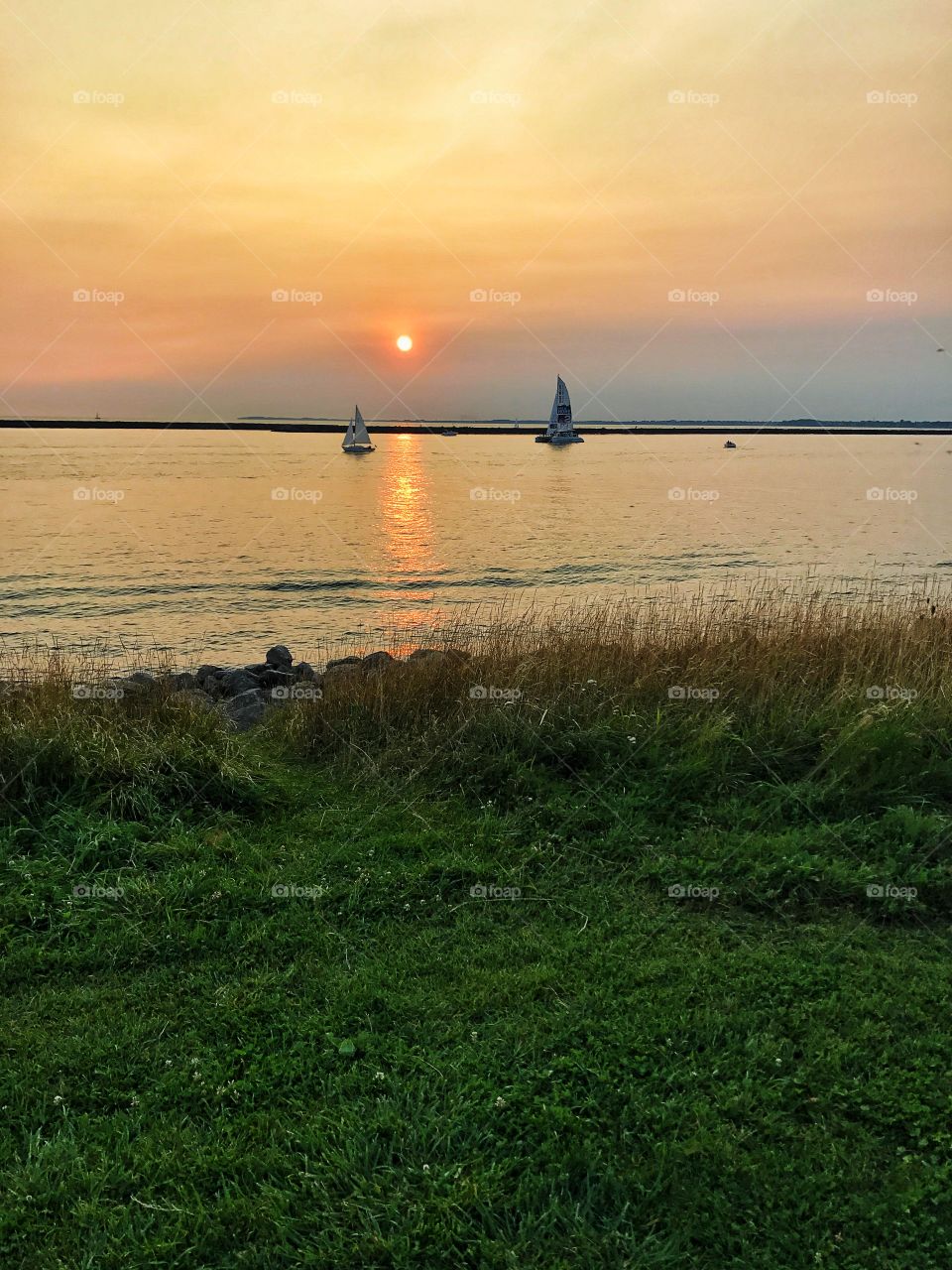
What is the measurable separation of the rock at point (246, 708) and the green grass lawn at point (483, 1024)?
4.05 metres

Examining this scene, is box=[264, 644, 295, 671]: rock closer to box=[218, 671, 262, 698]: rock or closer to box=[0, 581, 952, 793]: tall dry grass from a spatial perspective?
box=[218, 671, 262, 698]: rock

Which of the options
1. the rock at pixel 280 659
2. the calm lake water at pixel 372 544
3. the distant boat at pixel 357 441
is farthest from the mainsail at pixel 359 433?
the rock at pixel 280 659

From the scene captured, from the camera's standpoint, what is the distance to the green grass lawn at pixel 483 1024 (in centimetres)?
335

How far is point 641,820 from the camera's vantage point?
21.9 ft

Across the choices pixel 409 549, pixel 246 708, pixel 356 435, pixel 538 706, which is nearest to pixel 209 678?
pixel 246 708

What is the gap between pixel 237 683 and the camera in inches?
572

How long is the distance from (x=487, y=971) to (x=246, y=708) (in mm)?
7878

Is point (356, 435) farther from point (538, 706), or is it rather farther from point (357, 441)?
point (538, 706)

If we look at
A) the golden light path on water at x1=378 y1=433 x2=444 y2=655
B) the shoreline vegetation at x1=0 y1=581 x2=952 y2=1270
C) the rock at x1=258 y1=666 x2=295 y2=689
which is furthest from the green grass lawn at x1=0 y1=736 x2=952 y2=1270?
the golden light path on water at x1=378 y1=433 x2=444 y2=655

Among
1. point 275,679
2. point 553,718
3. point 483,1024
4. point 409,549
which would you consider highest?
point 409,549

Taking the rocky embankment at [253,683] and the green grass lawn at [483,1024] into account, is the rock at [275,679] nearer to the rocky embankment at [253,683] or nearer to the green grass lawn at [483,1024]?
the rocky embankment at [253,683]

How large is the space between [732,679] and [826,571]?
82.6ft

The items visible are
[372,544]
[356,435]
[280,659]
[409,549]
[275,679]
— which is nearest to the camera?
[275,679]

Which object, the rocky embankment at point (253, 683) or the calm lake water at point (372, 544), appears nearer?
the rocky embankment at point (253, 683)
